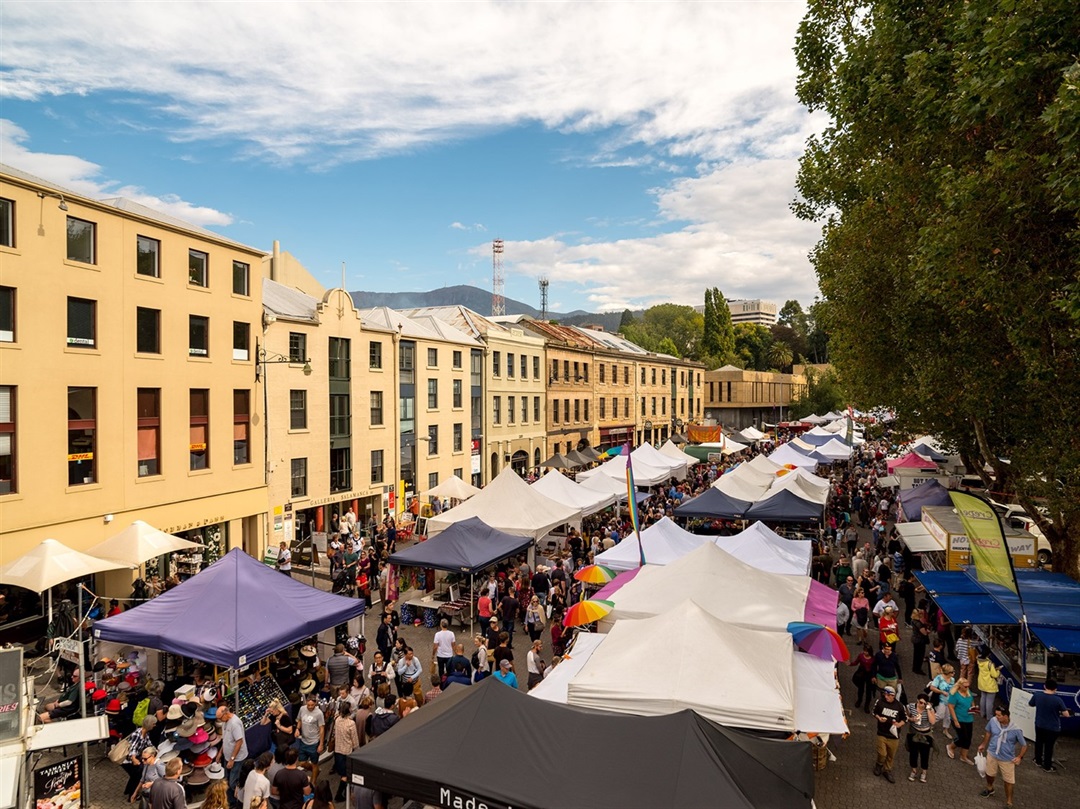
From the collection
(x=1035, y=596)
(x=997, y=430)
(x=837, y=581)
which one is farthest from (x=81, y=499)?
(x=997, y=430)

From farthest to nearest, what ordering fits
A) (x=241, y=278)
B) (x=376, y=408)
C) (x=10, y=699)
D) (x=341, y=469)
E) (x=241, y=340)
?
(x=376, y=408) → (x=341, y=469) → (x=241, y=278) → (x=241, y=340) → (x=10, y=699)

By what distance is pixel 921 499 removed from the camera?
24.0m

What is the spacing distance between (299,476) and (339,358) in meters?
5.16

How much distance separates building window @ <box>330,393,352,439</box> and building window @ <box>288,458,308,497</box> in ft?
6.36

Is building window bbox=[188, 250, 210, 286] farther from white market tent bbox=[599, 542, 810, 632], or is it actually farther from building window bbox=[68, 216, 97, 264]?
white market tent bbox=[599, 542, 810, 632]

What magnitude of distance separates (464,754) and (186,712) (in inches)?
190

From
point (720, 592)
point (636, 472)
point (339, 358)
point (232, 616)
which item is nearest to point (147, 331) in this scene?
point (339, 358)

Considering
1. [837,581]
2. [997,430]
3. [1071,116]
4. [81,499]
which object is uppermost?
[1071,116]

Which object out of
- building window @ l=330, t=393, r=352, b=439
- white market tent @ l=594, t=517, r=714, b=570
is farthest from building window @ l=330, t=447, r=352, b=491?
white market tent @ l=594, t=517, r=714, b=570

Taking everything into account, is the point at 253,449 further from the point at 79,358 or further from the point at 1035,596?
the point at 1035,596

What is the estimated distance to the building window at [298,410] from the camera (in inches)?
1033

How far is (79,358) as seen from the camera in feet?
60.3

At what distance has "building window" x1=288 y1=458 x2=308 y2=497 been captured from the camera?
26.3 m

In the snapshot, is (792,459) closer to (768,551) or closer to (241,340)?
(768,551)
